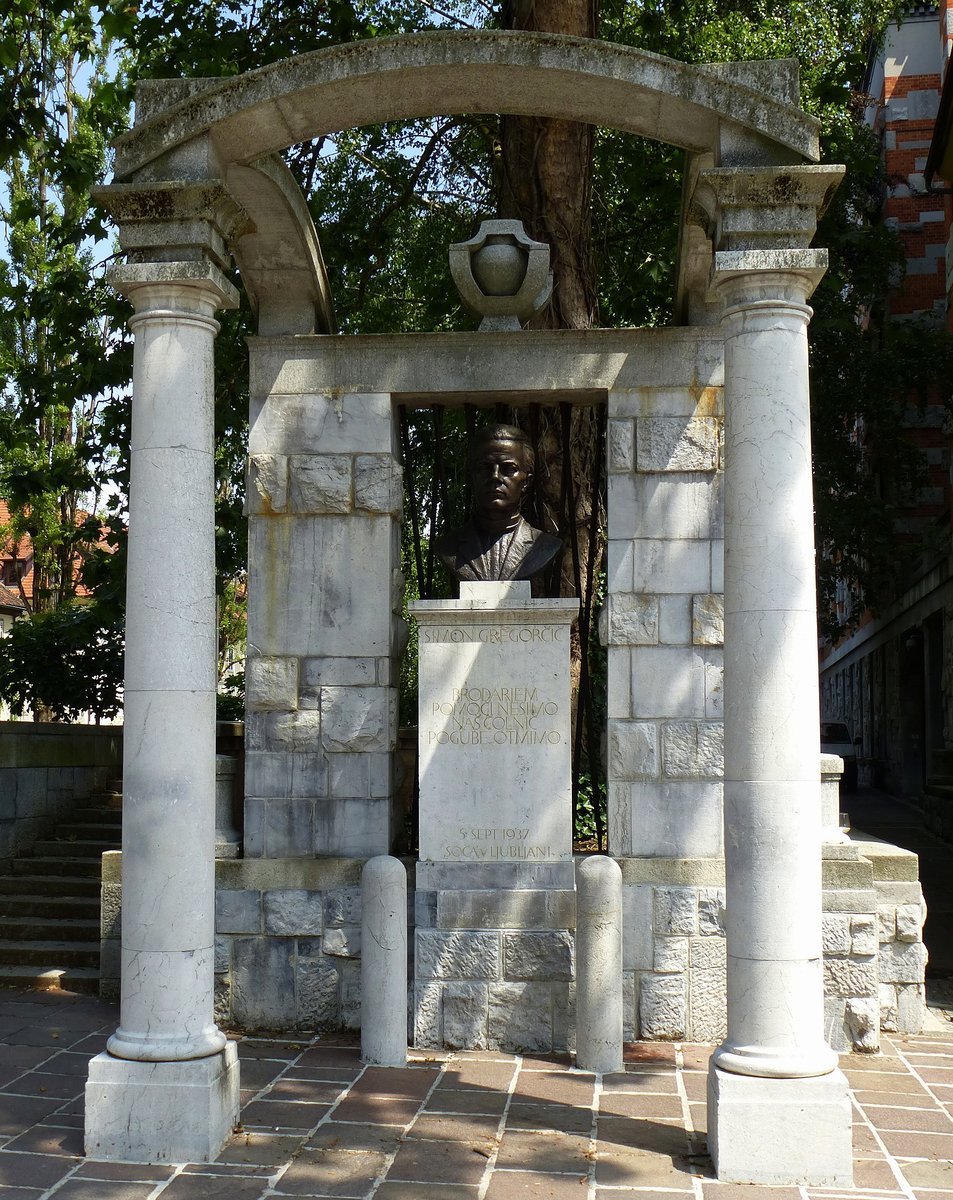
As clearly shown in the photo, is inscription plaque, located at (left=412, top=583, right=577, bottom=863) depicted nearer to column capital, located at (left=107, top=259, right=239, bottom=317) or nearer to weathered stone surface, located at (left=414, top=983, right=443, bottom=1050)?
weathered stone surface, located at (left=414, top=983, right=443, bottom=1050)

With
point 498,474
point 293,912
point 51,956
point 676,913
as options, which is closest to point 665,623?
point 498,474

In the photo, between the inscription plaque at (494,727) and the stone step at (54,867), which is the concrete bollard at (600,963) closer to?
the inscription plaque at (494,727)

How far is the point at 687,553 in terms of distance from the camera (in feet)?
22.1

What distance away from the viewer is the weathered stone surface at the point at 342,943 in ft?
21.9

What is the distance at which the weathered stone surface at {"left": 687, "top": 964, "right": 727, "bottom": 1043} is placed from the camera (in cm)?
647

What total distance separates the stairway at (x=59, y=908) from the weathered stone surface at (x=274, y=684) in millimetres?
2378

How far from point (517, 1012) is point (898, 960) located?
2062 millimetres

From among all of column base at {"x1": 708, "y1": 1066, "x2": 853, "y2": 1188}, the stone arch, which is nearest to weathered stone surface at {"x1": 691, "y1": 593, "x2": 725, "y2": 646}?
the stone arch

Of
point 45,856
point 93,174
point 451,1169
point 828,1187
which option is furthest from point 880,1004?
point 93,174

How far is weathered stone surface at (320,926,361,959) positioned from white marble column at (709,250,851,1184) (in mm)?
2358

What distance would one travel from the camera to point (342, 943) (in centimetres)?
668

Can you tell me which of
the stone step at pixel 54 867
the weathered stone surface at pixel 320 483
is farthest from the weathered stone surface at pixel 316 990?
the stone step at pixel 54 867

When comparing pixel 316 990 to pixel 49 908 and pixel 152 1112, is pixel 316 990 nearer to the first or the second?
pixel 152 1112

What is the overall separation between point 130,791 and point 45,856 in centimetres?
584
